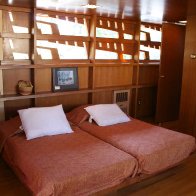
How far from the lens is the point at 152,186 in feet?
8.61

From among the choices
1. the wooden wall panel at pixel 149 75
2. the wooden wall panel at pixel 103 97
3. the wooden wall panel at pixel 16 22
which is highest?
the wooden wall panel at pixel 16 22

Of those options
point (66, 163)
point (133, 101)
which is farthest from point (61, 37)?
point (66, 163)

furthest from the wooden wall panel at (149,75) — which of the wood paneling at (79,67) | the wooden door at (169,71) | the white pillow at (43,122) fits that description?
the white pillow at (43,122)

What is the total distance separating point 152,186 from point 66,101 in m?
1.83

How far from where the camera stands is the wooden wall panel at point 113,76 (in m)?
4.07

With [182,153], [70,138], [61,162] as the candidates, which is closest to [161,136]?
[182,153]

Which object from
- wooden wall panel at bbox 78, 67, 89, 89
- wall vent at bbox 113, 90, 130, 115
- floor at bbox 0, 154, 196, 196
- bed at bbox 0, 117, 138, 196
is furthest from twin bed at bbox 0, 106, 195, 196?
wall vent at bbox 113, 90, 130, 115

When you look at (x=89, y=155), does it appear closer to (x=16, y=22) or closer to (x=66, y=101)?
(x=66, y=101)

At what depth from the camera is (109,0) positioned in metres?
2.61

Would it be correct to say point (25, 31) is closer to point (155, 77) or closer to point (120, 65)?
point (120, 65)

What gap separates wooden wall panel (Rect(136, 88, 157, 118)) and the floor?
2.13 meters

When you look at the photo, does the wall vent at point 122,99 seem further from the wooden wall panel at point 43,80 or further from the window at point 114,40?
the wooden wall panel at point 43,80

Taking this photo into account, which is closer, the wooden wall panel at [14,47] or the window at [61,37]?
the wooden wall panel at [14,47]

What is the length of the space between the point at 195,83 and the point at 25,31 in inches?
102
